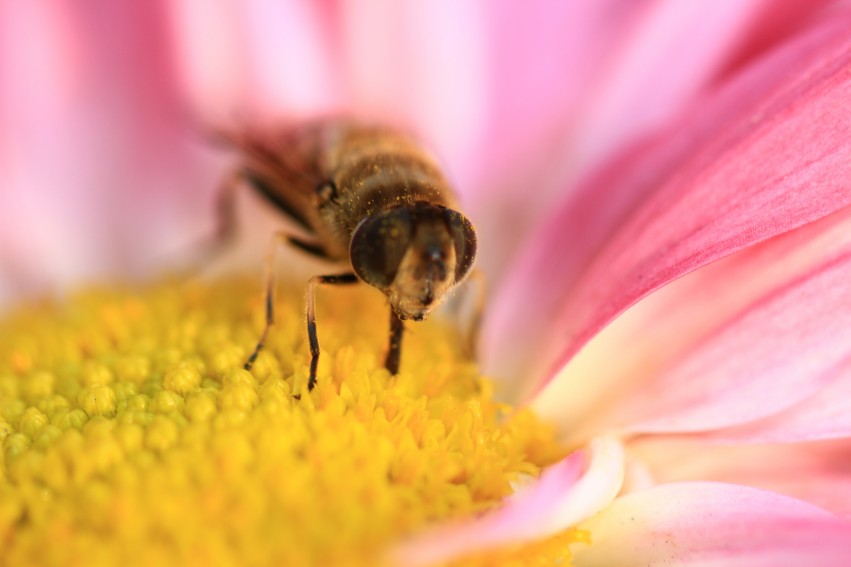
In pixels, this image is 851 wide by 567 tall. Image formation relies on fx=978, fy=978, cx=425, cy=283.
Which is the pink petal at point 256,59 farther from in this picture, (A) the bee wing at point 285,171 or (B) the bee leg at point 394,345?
(B) the bee leg at point 394,345

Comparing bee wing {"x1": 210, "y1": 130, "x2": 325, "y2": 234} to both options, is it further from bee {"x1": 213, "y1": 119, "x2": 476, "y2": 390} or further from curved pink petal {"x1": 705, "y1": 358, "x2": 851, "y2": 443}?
curved pink petal {"x1": 705, "y1": 358, "x2": 851, "y2": 443}

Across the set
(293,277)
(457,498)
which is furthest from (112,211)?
(457,498)

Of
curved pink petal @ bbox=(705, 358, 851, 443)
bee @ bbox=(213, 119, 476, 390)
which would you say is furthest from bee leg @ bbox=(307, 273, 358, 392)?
curved pink petal @ bbox=(705, 358, 851, 443)

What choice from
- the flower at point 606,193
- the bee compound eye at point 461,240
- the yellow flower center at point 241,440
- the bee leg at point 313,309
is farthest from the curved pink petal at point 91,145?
the bee compound eye at point 461,240

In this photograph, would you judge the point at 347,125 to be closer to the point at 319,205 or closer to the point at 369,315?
the point at 319,205

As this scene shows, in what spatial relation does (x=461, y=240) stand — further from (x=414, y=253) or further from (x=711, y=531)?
(x=711, y=531)

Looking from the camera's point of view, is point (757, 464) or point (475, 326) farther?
point (475, 326)

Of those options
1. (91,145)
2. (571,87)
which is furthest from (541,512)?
(91,145)
